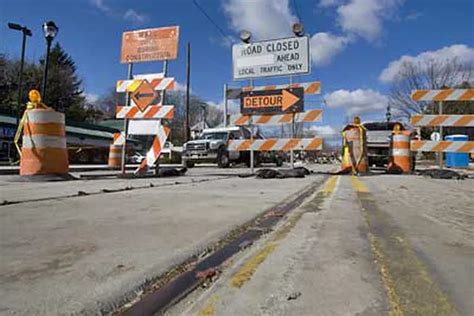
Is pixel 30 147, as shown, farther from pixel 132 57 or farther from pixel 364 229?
pixel 364 229

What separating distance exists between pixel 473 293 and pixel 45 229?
3828 millimetres

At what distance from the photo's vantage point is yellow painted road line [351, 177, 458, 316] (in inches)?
99.9

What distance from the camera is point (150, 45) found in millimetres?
12938

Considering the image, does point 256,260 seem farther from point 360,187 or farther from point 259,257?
point 360,187

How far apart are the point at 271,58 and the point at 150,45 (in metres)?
4.14

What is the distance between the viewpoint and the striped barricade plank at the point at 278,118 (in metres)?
13.4

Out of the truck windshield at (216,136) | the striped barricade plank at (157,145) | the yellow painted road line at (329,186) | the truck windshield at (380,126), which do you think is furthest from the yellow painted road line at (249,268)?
the truck windshield at (216,136)

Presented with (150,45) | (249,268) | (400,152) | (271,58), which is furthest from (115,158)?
(249,268)

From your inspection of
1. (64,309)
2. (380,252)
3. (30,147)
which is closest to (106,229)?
(64,309)

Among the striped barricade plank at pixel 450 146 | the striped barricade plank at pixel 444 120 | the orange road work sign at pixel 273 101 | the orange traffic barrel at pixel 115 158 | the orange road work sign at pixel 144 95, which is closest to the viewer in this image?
the orange road work sign at pixel 144 95

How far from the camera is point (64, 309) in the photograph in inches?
94.5

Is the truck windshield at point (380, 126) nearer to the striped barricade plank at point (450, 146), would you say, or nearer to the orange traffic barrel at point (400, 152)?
the orange traffic barrel at point (400, 152)

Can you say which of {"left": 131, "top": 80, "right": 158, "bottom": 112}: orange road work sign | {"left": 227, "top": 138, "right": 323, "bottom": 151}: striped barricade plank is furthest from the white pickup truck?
{"left": 131, "top": 80, "right": 158, "bottom": 112}: orange road work sign

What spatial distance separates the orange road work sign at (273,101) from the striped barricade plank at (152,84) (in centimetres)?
304
